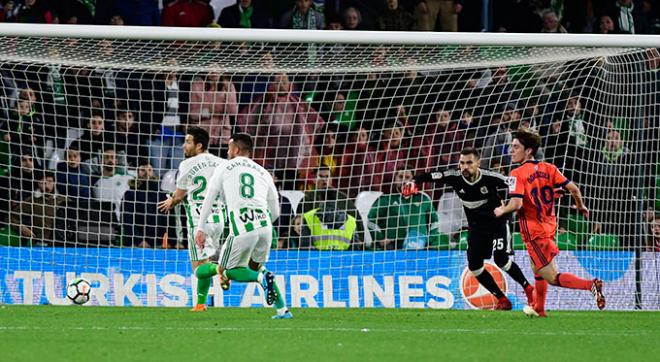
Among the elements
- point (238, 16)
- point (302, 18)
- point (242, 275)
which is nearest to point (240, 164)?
point (242, 275)

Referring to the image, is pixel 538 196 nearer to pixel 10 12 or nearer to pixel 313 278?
pixel 313 278

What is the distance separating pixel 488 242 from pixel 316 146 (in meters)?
3.21

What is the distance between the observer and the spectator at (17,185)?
14.8 metres

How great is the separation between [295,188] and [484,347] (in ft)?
22.1

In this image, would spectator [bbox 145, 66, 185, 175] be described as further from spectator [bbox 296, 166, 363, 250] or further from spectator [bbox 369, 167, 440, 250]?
spectator [bbox 369, 167, 440, 250]

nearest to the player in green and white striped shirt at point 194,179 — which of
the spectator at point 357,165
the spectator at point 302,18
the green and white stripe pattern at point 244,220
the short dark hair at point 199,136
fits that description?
the short dark hair at point 199,136

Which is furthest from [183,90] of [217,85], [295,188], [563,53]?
[563,53]

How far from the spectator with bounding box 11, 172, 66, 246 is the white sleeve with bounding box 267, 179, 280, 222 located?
11.8ft

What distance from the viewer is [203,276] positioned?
12570 millimetres

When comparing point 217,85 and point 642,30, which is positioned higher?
point 642,30

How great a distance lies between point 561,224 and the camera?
1522cm

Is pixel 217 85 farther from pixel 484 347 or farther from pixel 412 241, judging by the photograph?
pixel 484 347

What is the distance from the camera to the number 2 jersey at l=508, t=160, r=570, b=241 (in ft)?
40.2

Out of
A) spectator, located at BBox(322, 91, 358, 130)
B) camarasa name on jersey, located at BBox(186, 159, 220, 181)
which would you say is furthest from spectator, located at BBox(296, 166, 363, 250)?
camarasa name on jersey, located at BBox(186, 159, 220, 181)
